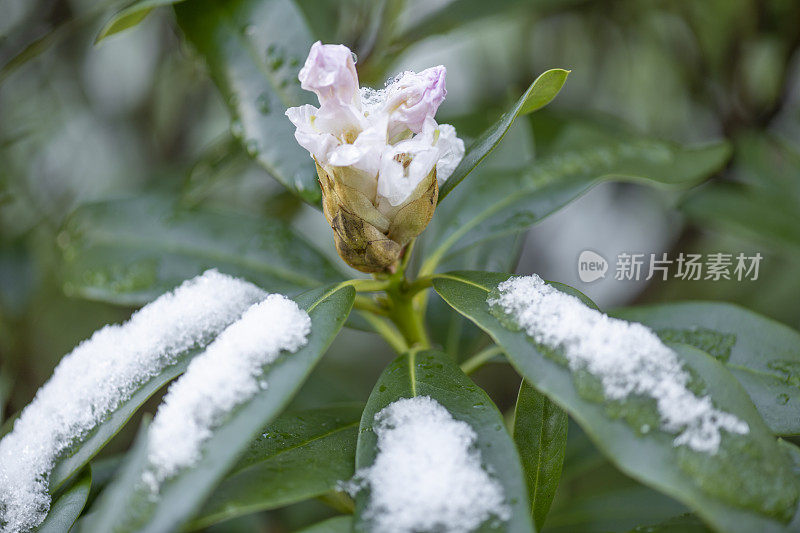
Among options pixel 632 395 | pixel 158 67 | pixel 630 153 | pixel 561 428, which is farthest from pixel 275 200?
pixel 632 395

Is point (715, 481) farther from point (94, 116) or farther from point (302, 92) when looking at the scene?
point (94, 116)

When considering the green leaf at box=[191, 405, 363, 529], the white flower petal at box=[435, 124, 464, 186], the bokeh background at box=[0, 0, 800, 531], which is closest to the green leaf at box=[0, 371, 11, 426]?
the bokeh background at box=[0, 0, 800, 531]

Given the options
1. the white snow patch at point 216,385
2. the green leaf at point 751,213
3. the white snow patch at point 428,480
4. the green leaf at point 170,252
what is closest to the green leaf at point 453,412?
the white snow patch at point 428,480

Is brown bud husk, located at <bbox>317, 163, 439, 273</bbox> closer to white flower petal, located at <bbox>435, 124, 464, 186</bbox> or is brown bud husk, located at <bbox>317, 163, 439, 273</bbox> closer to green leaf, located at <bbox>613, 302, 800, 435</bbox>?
white flower petal, located at <bbox>435, 124, 464, 186</bbox>

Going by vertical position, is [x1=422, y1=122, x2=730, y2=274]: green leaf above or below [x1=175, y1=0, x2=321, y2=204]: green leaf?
below

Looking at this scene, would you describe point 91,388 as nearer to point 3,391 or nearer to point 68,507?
point 68,507

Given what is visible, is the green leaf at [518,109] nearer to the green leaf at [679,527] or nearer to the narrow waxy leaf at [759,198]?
the green leaf at [679,527]

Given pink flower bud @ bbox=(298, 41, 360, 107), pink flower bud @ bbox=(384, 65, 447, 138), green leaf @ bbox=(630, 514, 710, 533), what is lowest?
green leaf @ bbox=(630, 514, 710, 533)
